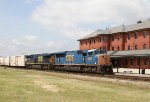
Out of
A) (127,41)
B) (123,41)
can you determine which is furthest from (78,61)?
(123,41)

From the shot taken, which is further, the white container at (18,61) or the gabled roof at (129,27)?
the white container at (18,61)

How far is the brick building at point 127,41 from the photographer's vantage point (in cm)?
6881

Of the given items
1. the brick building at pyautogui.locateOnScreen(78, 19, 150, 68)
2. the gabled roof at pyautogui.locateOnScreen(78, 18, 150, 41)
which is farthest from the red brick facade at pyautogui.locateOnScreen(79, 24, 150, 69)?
the gabled roof at pyautogui.locateOnScreen(78, 18, 150, 41)

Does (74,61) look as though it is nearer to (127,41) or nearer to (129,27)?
(127,41)

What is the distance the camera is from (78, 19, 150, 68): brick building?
226ft

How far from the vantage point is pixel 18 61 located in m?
78.7

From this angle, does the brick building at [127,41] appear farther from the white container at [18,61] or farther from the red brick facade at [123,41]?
the white container at [18,61]

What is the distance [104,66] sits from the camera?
135 ft

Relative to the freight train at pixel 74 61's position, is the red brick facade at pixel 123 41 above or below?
above

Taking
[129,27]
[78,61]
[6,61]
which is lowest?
[78,61]

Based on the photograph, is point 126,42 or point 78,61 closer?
point 78,61

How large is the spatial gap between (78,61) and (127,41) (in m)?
35.7

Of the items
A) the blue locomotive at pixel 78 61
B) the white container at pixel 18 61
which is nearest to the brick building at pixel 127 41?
the blue locomotive at pixel 78 61

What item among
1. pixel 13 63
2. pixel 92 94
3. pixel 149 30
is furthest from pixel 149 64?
pixel 92 94
